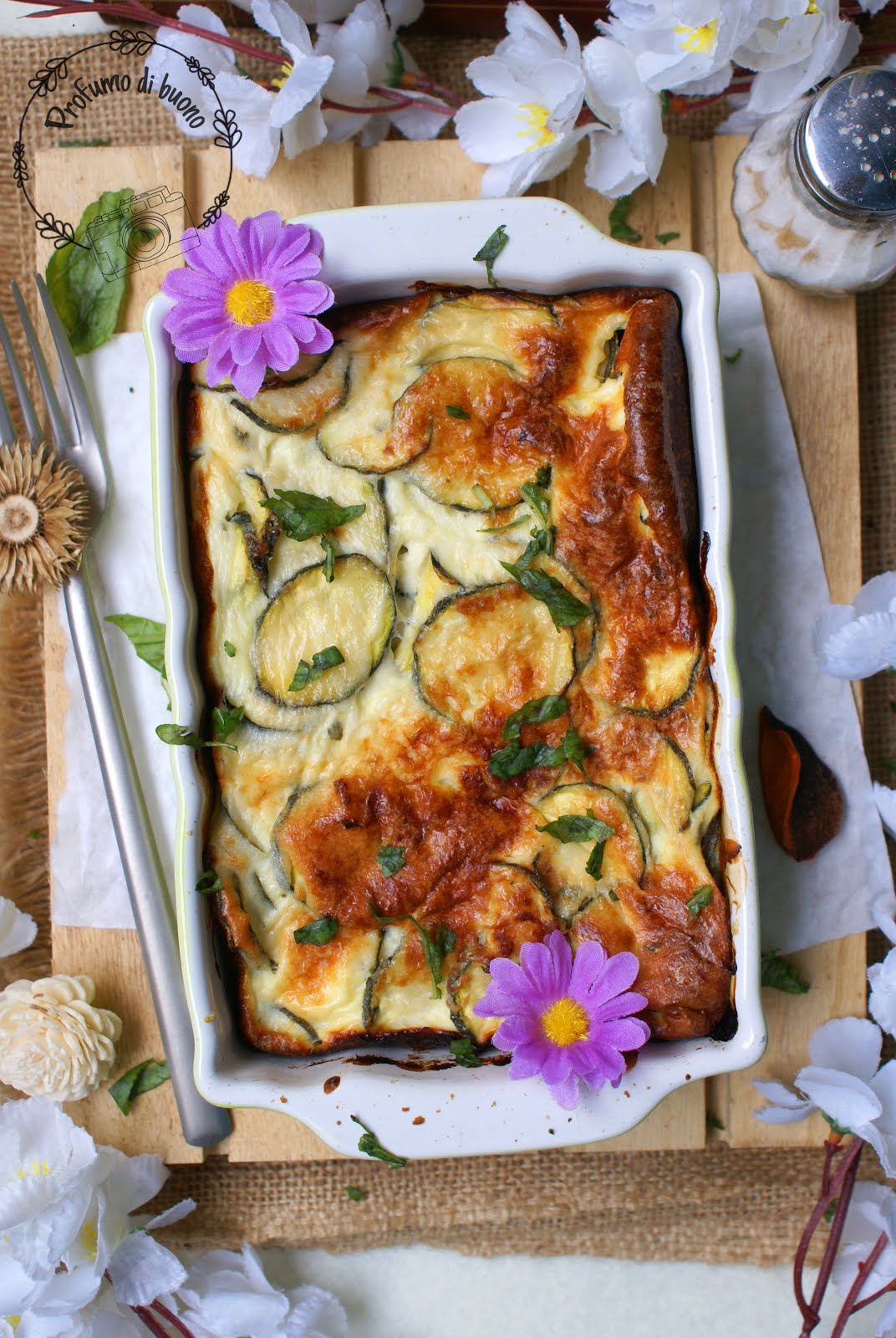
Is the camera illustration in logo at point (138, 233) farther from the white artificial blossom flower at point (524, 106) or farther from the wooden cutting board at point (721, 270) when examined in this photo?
the white artificial blossom flower at point (524, 106)

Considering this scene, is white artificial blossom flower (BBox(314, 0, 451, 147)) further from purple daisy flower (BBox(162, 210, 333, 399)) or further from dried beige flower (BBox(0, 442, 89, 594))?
dried beige flower (BBox(0, 442, 89, 594))

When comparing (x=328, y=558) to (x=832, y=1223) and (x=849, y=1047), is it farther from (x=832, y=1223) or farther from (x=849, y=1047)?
(x=832, y=1223)

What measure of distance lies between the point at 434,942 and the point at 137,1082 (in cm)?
72

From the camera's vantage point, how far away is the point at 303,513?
64.7 inches

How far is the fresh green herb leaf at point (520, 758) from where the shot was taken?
1.66 m

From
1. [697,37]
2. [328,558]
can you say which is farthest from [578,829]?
[697,37]

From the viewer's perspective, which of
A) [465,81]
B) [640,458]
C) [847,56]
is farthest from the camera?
[465,81]

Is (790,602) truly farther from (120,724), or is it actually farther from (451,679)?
(120,724)

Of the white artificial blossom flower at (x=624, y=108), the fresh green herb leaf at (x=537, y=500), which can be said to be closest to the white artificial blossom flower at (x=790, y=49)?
the white artificial blossom flower at (x=624, y=108)

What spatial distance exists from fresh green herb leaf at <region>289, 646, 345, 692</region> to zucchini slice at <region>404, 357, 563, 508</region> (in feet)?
0.93

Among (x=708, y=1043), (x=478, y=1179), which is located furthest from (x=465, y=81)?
(x=478, y=1179)

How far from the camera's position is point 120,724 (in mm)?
1933

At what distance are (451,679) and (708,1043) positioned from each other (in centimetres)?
68

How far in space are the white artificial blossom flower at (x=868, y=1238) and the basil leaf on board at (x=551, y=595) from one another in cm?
126
